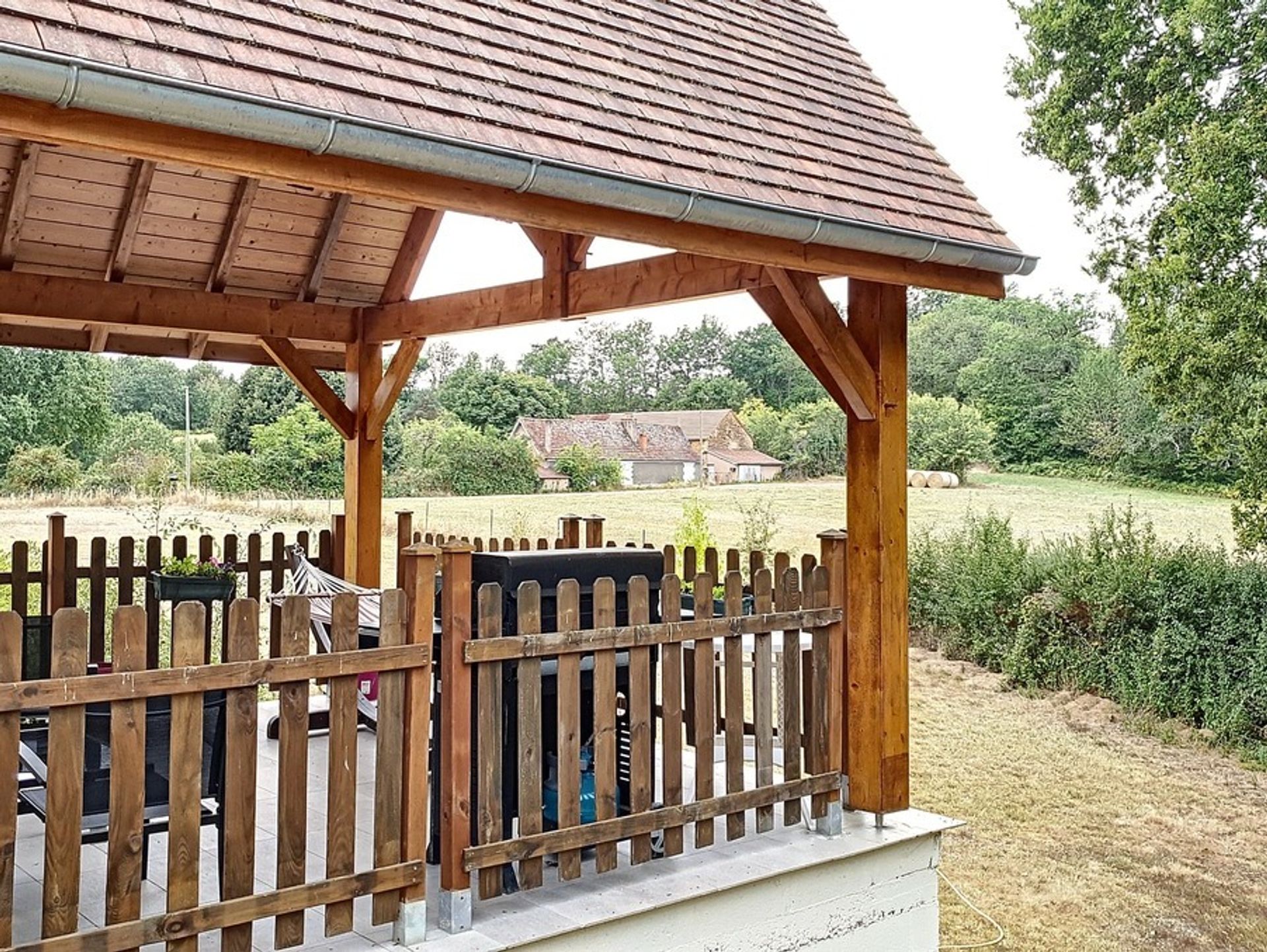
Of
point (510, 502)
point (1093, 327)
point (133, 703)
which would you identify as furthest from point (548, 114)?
point (1093, 327)

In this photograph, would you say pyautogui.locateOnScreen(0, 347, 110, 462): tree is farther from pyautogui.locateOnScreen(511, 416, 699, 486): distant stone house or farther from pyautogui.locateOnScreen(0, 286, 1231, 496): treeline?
pyautogui.locateOnScreen(511, 416, 699, 486): distant stone house

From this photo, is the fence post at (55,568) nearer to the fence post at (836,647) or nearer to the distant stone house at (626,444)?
the fence post at (836,647)

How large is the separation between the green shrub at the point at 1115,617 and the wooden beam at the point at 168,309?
7.16 meters

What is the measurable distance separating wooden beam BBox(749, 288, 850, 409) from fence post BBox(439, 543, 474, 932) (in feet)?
5.63

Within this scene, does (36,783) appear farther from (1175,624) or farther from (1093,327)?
(1093,327)

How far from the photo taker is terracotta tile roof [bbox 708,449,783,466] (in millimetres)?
23969

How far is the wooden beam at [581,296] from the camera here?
4.93 metres

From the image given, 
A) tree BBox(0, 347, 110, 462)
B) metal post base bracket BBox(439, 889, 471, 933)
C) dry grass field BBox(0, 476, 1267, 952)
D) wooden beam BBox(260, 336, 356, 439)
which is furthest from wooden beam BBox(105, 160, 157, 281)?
tree BBox(0, 347, 110, 462)

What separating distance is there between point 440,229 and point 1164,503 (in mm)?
12414

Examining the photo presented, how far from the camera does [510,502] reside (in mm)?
19297

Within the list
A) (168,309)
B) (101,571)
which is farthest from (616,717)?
(168,309)

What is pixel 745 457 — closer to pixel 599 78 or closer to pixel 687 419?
pixel 687 419

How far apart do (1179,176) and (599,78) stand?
24.4ft

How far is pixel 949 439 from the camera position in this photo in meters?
21.1
